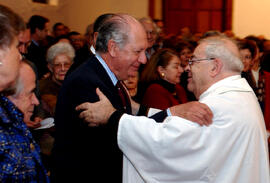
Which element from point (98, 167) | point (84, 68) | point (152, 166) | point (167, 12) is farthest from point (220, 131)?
point (167, 12)

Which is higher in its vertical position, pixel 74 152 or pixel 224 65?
pixel 224 65

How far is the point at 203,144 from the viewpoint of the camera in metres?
2.21

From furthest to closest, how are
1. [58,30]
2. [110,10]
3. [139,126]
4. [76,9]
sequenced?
[110,10]
[76,9]
[58,30]
[139,126]

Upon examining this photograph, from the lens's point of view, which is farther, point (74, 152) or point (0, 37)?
point (74, 152)

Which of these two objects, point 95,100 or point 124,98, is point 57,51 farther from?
point 95,100

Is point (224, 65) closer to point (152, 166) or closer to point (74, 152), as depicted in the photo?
point (152, 166)

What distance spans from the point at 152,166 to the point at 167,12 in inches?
449

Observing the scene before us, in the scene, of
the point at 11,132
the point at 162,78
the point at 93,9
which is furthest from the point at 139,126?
the point at 93,9

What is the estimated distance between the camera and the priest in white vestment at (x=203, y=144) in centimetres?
221

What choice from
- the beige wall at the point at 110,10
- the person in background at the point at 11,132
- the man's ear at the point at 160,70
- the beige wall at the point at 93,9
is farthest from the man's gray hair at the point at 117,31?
the beige wall at the point at 93,9

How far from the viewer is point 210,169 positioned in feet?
7.30

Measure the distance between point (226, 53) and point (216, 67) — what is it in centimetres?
11

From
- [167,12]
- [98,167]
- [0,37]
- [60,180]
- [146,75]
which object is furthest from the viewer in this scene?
[167,12]

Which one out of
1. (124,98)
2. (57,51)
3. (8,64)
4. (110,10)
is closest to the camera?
(8,64)
